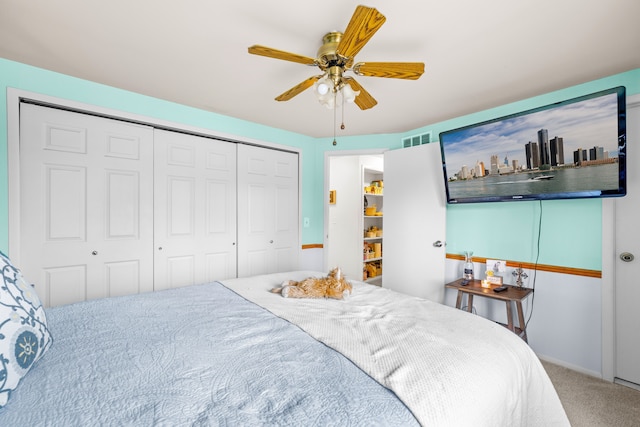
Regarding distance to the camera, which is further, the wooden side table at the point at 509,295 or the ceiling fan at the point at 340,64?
the wooden side table at the point at 509,295

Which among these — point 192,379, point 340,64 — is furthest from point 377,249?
point 192,379

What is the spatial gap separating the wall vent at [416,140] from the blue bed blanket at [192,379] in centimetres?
273

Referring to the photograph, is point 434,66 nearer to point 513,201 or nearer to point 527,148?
point 527,148

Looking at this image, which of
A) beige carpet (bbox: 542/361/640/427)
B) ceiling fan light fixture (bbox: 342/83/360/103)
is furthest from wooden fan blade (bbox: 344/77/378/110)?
beige carpet (bbox: 542/361/640/427)

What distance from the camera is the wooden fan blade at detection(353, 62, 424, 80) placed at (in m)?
1.52

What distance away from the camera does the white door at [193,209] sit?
8.94 ft

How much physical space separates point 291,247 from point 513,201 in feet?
8.06

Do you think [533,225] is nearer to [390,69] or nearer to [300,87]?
[390,69]

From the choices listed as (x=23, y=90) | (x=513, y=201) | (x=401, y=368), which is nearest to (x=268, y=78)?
(x=23, y=90)

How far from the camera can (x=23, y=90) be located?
2059 millimetres

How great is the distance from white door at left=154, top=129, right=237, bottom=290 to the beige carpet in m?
3.03

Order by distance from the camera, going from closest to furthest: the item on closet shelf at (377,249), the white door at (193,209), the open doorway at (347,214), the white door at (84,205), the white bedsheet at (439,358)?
the white bedsheet at (439,358)
the white door at (84,205)
the white door at (193,209)
the open doorway at (347,214)
the item on closet shelf at (377,249)

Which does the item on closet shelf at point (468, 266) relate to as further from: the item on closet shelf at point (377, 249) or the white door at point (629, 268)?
the item on closet shelf at point (377, 249)

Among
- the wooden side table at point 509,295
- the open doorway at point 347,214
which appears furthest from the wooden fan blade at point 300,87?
the open doorway at point 347,214
